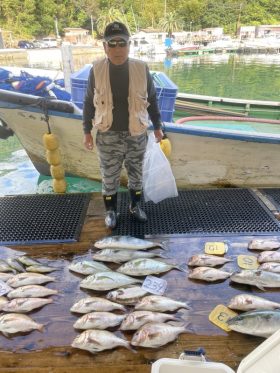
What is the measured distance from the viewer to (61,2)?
69188mm

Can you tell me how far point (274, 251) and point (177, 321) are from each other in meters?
1.19

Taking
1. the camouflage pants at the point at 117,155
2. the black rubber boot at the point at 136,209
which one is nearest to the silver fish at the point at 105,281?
the black rubber boot at the point at 136,209

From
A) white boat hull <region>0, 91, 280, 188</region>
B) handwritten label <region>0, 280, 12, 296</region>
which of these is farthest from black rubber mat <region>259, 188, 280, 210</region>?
handwritten label <region>0, 280, 12, 296</region>

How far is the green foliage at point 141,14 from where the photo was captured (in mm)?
62031

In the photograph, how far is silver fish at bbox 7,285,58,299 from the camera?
236 cm

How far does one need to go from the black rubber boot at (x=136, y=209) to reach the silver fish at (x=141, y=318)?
139 centimetres

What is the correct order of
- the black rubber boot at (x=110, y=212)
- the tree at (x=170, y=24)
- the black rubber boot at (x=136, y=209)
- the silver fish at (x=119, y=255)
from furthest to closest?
the tree at (x=170, y=24), the black rubber boot at (x=136, y=209), the black rubber boot at (x=110, y=212), the silver fish at (x=119, y=255)

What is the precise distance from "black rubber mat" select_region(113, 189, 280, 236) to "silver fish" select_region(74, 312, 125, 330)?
117 cm

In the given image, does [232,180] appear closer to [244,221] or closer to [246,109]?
[244,221]

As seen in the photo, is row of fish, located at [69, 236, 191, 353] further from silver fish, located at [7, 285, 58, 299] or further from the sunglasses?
the sunglasses

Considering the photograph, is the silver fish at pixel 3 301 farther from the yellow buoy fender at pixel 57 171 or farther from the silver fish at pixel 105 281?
the yellow buoy fender at pixel 57 171

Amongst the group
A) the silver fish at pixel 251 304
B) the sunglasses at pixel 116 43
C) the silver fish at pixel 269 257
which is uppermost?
the sunglasses at pixel 116 43

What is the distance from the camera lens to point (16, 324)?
2074mm

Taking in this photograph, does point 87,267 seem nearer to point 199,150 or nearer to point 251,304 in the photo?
point 251,304
